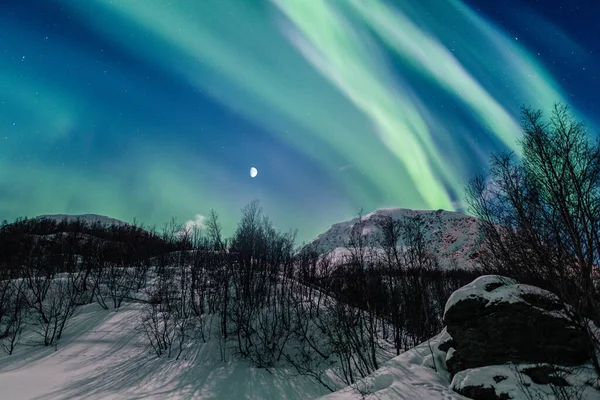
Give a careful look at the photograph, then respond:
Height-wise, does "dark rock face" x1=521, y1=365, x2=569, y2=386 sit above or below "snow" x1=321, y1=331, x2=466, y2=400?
above

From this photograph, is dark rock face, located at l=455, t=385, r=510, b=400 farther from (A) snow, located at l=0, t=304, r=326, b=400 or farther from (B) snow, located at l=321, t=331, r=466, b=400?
(A) snow, located at l=0, t=304, r=326, b=400

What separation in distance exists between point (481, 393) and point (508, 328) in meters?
2.64

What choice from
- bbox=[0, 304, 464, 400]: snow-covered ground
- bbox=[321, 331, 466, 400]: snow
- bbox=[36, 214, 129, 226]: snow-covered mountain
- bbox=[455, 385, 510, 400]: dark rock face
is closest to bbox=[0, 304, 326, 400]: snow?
bbox=[0, 304, 464, 400]: snow-covered ground

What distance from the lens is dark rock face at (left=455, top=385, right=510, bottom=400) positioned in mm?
7963

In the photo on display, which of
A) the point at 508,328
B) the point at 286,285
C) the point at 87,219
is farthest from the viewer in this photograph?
the point at 87,219

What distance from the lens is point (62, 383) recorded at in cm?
1708

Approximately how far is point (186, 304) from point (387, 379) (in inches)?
965

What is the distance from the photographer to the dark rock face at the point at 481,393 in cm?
796

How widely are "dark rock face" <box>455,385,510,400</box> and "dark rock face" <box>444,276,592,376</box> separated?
5.00 feet

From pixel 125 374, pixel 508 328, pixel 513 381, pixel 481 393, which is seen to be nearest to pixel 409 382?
pixel 481 393

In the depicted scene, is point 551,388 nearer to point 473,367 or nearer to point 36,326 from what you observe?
point 473,367

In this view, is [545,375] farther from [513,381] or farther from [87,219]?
[87,219]

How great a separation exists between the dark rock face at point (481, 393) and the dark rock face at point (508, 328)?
152 centimetres

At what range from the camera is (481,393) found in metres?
8.20
